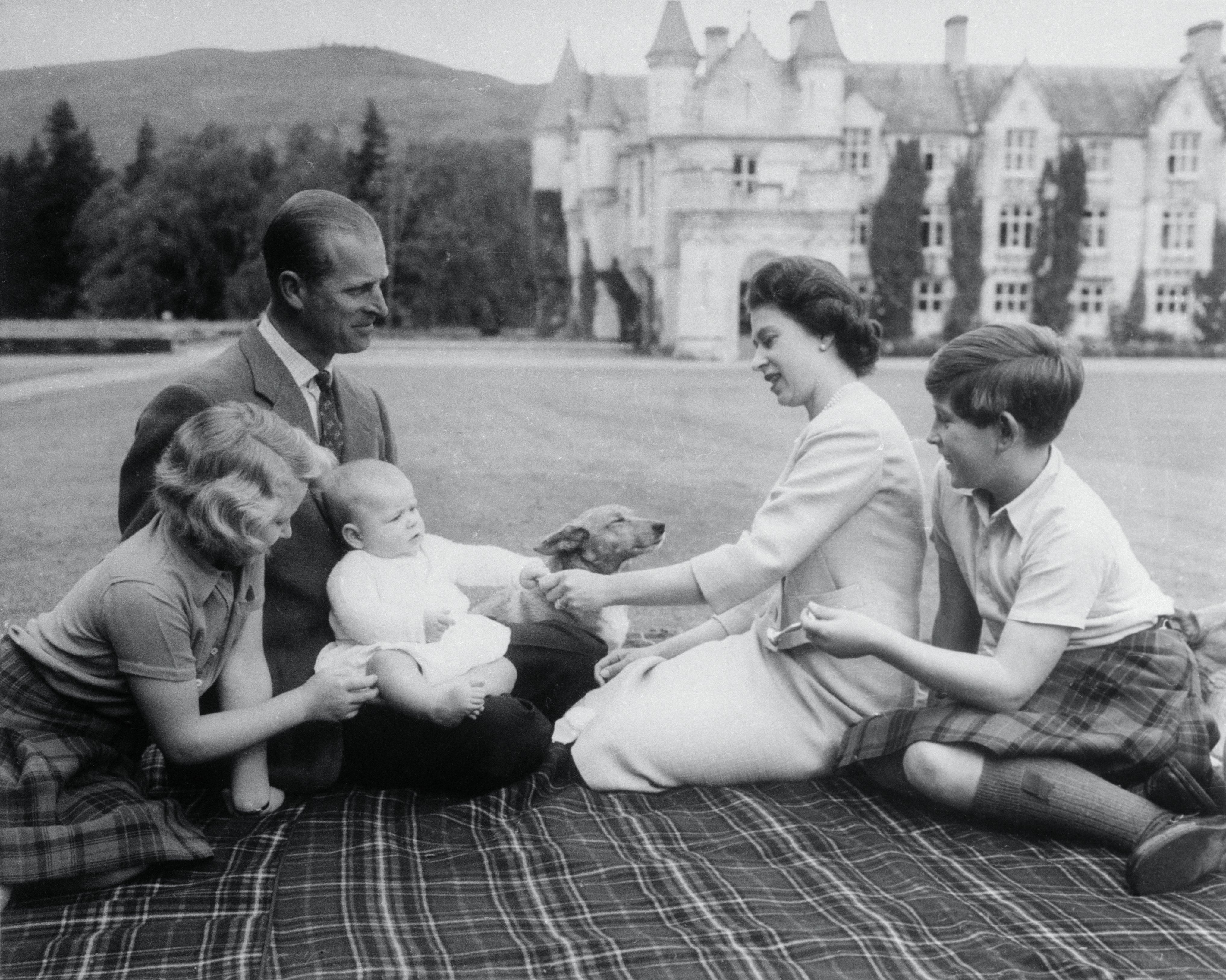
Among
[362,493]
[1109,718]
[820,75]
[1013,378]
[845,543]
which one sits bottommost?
[1109,718]

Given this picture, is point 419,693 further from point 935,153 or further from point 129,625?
point 935,153

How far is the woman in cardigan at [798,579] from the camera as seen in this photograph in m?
3.48

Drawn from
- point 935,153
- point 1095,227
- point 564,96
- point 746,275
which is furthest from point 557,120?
point 1095,227

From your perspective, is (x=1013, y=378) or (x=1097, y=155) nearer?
(x=1013, y=378)

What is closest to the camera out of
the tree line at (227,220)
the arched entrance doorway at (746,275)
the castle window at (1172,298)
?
the tree line at (227,220)

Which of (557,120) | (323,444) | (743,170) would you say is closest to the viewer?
(323,444)

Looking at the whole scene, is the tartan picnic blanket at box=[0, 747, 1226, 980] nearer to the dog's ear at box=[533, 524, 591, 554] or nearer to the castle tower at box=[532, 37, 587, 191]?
the dog's ear at box=[533, 524, 591, 554]

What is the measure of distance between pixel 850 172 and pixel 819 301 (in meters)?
5.18

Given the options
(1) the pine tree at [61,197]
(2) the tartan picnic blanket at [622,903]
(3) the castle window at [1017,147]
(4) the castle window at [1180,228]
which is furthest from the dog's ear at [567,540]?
(3) the castle window at [1017,147]

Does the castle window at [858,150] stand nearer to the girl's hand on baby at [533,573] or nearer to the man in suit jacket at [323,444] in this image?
the man in suit jacket at [323,444]

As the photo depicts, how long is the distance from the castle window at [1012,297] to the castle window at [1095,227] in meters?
0.52

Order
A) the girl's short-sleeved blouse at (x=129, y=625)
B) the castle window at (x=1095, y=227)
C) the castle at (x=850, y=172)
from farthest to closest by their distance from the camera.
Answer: the castle window at (x=1095, y=227), the castle at (x=850, y=172), the girl's short-sleeved blouse at (x=129, y=625)

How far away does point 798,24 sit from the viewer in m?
6.18

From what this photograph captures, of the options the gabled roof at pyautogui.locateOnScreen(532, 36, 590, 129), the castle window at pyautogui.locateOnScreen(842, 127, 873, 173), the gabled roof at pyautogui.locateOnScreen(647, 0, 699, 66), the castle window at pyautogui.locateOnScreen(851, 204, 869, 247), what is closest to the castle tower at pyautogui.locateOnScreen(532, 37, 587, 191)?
the gabled roof at pyautogui.locateOnScreen(532, 36, 590, 129)
